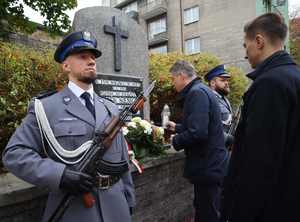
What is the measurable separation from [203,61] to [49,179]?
7.57 m

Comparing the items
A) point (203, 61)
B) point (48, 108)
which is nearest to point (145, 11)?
point (203, 61)

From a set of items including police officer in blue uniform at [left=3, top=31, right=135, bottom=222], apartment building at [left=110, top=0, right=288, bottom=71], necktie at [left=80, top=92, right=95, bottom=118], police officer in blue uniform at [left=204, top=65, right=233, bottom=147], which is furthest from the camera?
apartment building at [left=110, top=0, right=288, bottom=71]

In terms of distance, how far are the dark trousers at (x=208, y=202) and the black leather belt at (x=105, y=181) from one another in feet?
5.25

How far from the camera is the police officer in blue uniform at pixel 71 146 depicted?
2023mm

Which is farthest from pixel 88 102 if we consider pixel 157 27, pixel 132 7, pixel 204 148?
pixel 132 7

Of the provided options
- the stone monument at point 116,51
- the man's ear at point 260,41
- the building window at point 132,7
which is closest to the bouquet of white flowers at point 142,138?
the stone monument at point 116,51

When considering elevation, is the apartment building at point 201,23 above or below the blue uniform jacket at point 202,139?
above

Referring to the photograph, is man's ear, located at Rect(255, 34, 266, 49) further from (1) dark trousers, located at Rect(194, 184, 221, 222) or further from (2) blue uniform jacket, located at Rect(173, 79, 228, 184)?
(1) dark trousers, located at Rect(194, 184, 221, 222)

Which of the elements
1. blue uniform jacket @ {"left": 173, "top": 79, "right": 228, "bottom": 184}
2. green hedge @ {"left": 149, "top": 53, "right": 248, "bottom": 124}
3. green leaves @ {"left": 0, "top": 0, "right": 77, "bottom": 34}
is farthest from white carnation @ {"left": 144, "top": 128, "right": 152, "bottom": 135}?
green leaves @ {"left": 0, "top": 0, "right": 77, "bottom": 34}

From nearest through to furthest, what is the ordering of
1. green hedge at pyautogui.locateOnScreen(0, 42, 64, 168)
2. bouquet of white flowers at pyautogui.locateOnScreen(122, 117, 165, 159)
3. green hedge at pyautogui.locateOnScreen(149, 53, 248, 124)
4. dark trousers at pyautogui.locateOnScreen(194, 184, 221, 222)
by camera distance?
green hedge at pyautogui.locateOnScreen(0, 42, 64, 168), dark trousers at pyautogui.locateOnScreen(194, 184, 221, 222), bouquet of white flowers at pyautogui.locateOnScreen(122, 117, 165, 159), green hedge at pyautogui.locateOnScreen(149, 53, 248, 124)

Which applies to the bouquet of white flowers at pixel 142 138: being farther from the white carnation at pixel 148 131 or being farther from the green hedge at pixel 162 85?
the green hedge at pixel 162 85

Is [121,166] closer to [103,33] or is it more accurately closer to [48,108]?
[48,108]

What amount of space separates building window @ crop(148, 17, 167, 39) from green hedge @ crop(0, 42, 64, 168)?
94.4 ft

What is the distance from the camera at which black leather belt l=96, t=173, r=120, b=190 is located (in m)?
2.25
